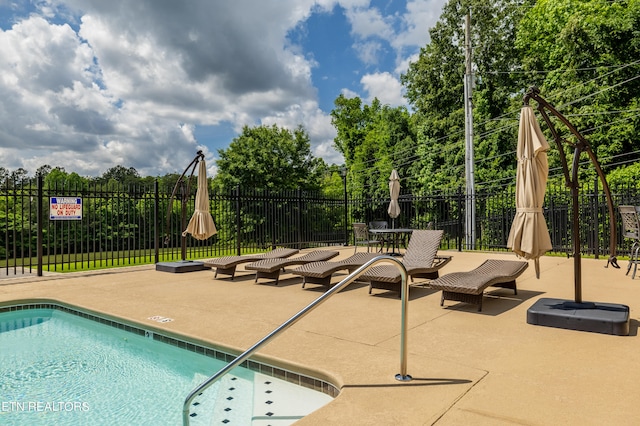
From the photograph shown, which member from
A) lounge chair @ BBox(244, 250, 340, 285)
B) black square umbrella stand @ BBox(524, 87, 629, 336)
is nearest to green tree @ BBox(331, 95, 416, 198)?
lounge chair @ BBox(244, 250, 340, 285)

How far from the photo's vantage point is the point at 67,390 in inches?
149

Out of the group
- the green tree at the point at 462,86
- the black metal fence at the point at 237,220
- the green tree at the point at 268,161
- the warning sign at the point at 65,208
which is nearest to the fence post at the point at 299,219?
the black metal fence at the point at 237,220

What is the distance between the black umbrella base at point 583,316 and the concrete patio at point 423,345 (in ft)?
0.30

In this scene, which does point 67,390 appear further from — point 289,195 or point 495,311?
point 289,195

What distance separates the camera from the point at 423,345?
4.14m

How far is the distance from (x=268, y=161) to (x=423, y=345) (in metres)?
25.2

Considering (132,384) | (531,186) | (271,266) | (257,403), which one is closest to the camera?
(257,403)

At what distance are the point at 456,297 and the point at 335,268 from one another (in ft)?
7.49

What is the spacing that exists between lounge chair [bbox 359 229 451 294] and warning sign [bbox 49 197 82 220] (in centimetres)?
728

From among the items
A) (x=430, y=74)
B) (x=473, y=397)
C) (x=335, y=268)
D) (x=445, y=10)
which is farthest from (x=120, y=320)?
(x=445, y=10)

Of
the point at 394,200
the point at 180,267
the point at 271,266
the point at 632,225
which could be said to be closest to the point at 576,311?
the point at 632,225

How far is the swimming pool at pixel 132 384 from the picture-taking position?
3309 mm

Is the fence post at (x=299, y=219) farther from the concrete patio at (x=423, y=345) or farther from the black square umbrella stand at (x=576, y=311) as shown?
the black square umbrella stand at (x=576, y=311)

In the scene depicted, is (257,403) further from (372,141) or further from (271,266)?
(372,141)
